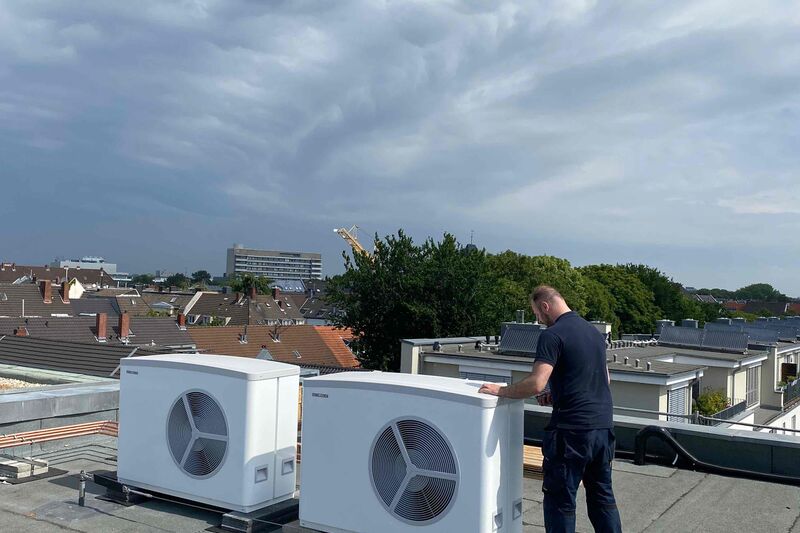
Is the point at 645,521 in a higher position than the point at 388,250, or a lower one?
lower

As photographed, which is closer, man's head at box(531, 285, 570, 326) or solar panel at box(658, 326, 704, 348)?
man's head at box(531, 285, 570, 326)

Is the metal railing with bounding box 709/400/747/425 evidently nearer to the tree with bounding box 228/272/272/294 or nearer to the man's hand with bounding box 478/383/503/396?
the man's hand with bounding box 478/383/503/396

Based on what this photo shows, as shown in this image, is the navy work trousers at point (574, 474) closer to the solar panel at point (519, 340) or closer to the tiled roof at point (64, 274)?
the solar panel at point (519, 340)

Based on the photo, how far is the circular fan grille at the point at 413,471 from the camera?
457 centimetres

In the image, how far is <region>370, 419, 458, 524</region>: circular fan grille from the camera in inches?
180

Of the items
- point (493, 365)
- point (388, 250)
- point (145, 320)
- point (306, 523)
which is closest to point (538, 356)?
point (306, 523)

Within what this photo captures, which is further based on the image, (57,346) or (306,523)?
(57,346)

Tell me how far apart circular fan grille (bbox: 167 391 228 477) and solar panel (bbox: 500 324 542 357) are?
22742 millimetres

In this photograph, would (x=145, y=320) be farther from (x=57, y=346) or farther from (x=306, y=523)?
(x=306, y=523)

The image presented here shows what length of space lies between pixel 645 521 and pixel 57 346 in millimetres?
12575

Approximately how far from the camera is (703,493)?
6.79m

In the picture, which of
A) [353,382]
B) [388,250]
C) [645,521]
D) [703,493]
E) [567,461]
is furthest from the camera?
[388,250]

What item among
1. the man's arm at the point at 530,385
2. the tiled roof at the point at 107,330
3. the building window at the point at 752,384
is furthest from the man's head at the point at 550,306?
the tiled roof at the point at 107,330

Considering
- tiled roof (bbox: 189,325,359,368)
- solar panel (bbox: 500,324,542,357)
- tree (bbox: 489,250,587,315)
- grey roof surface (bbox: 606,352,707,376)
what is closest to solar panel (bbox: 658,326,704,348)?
grey roof surface (bbox: 606,352,707,376)
